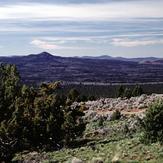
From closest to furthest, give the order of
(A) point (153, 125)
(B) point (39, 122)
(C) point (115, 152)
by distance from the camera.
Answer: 1. (C) point (115, 152)
2. (A) point (153, 125)
3. (B) point (39, 122)

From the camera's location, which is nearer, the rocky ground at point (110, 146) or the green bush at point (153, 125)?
the rocky ground at point (110, 146)

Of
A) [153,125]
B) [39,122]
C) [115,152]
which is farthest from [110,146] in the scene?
[39,122]

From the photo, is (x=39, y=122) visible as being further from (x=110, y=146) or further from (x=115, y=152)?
(x=115, y=152)

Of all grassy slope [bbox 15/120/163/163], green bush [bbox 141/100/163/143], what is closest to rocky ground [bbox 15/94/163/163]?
grassy slope [bbox 15/120/163/163]

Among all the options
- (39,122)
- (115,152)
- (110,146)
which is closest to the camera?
(115,152)

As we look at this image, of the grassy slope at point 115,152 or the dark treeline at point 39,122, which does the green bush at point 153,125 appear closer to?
the grassy slope at point 115,152

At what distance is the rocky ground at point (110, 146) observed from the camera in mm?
28531

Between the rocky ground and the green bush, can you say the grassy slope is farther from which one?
the green bush

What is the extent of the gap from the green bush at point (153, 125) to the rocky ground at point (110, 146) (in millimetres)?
696

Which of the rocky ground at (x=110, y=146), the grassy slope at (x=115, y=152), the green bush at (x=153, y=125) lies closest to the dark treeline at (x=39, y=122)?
the rocky ground at (x=110, y=146)

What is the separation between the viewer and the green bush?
103 ft

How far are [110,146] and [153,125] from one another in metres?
3.16

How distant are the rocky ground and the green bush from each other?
696 millimetres

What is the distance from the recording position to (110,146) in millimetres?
32906
